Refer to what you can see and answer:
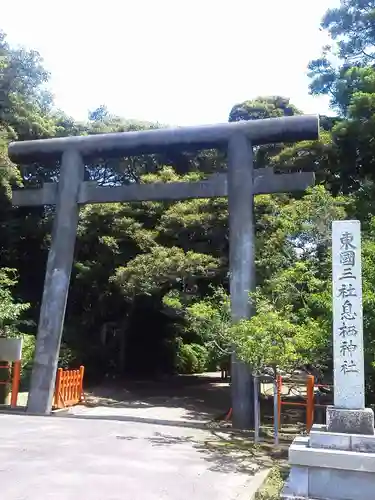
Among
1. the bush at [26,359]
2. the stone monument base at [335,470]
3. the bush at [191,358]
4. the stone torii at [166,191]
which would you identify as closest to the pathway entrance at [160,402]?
the stone torii at [166,191]

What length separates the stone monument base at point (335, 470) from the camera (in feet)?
18.8

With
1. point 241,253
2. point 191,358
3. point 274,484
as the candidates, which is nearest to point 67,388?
point 241,253

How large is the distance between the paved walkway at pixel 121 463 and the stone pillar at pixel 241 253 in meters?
1.28

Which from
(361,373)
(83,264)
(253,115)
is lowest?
(361,373)

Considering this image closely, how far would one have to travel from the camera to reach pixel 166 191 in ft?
45.5

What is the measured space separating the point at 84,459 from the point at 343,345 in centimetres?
443

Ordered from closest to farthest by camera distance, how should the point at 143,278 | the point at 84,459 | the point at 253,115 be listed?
the point at 84,459
the point at 143,278
the point at 253,115

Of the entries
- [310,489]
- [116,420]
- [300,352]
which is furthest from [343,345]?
[116,420]

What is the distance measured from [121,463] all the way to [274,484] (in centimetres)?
245

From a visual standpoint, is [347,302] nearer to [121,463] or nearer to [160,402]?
[121,463]

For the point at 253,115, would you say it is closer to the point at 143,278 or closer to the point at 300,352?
the point at 143,278

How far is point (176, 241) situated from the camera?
18812 millimetres

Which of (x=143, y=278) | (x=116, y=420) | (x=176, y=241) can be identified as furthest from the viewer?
(x=176, y=241)

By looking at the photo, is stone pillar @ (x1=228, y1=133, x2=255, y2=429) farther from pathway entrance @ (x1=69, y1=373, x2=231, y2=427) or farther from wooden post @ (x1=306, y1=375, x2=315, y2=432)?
wooden post @ (x1=306, y1=375, x2=315, y2=432)
